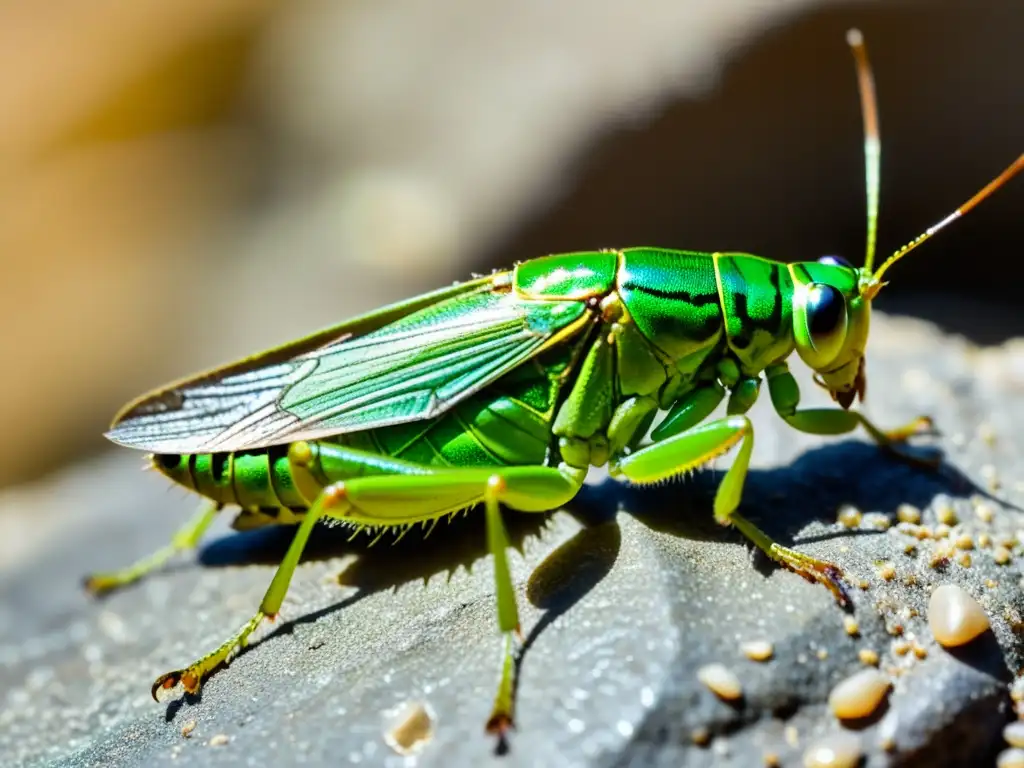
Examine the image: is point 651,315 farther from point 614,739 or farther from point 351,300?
point 351,300

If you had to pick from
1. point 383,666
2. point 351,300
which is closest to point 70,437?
point 351,300

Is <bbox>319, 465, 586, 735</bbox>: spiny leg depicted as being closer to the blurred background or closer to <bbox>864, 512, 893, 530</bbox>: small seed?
<bbox>864, 512, 893, 530</bbox>: small seed

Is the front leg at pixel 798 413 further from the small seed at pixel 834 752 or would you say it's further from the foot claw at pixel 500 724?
the foot claw at pixel 500 724

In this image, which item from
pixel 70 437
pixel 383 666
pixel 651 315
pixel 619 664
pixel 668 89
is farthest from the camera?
pixel 70 437

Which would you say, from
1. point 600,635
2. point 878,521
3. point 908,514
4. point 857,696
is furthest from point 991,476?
point 600,635

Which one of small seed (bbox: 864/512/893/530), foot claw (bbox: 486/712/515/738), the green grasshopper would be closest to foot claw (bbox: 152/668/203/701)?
the green grasshopper

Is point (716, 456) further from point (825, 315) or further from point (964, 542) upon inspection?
point (964, 542)
